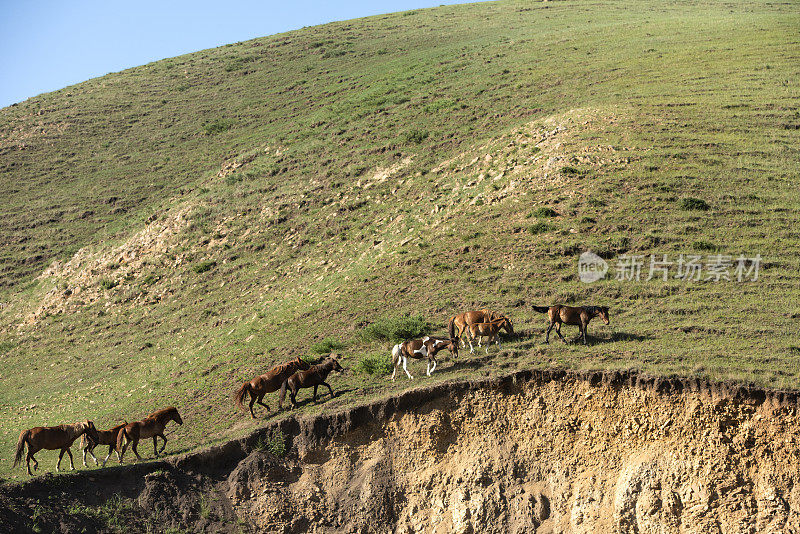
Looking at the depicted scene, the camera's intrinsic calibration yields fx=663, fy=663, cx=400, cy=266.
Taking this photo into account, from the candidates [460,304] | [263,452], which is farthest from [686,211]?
[263,452]

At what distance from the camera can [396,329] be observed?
2386cm

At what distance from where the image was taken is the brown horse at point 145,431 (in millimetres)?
19234

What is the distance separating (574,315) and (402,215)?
592 inches

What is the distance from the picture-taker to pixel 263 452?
64.0 feet

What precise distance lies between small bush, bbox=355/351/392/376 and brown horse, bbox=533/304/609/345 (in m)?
5.23

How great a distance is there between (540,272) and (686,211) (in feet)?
26.2

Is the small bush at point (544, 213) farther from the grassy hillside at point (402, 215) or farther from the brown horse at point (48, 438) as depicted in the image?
the brown horse at point (48, 438)

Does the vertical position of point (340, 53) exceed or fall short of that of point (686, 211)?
it exceeds it

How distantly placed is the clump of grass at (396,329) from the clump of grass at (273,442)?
5.72 metres

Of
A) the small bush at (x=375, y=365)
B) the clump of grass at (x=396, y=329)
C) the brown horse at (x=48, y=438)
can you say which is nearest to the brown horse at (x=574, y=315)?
the clump of grass at (x=396, y=329)

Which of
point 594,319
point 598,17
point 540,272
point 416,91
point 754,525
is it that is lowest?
point 754,525

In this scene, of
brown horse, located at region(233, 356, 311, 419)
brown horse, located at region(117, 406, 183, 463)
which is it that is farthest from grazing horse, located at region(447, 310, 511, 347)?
brown horse, located at region(117, 406, 183, 463)

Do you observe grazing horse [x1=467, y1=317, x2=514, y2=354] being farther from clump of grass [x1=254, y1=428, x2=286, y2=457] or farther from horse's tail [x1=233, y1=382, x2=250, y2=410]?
horse's tail [x1=233, y1=382, x2=250, y2=410]

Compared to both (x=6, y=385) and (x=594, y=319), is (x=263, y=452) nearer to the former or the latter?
(x=594, y=319)
